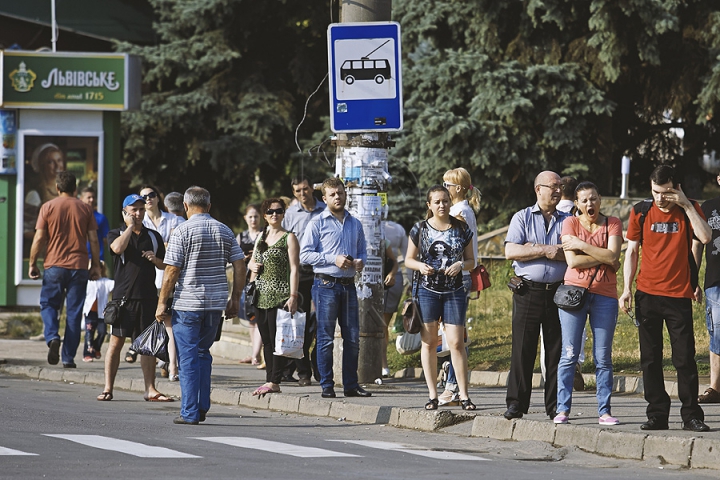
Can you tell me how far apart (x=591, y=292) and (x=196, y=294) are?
3099mm

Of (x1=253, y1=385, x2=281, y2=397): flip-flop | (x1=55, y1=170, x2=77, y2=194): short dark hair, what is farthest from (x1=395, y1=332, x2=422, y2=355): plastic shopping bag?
(x1=55, y1=170, x2=77, y2=194): short dark hair

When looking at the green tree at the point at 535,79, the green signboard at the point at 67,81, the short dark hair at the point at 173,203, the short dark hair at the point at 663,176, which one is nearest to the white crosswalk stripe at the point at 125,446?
the short dark hair at the point at 663,176

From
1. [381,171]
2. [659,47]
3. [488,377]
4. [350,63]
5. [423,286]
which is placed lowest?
[488,377]

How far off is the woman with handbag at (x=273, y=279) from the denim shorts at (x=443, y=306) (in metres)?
1.58

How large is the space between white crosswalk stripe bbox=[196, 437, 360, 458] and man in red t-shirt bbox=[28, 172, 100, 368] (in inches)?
210

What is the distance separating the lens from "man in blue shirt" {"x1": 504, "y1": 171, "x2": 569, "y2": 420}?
9.80 meters

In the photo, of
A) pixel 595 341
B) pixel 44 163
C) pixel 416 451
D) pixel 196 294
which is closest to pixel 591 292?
pixel 595 341

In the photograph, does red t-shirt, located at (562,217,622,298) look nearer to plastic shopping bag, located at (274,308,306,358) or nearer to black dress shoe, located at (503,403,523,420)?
black dress shoe, located at (503,403,523,420)

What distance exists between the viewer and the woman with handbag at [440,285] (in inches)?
414

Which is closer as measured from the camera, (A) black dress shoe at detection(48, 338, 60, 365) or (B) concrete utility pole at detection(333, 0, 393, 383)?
(B) concrete utility pole at detection(333, 0, 393, 383)

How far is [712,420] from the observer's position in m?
9.63

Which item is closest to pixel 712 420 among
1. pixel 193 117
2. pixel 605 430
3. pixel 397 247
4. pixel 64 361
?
pixel 605 430

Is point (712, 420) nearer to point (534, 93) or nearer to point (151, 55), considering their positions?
point (534, 93)

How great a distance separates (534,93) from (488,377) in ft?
29.8
